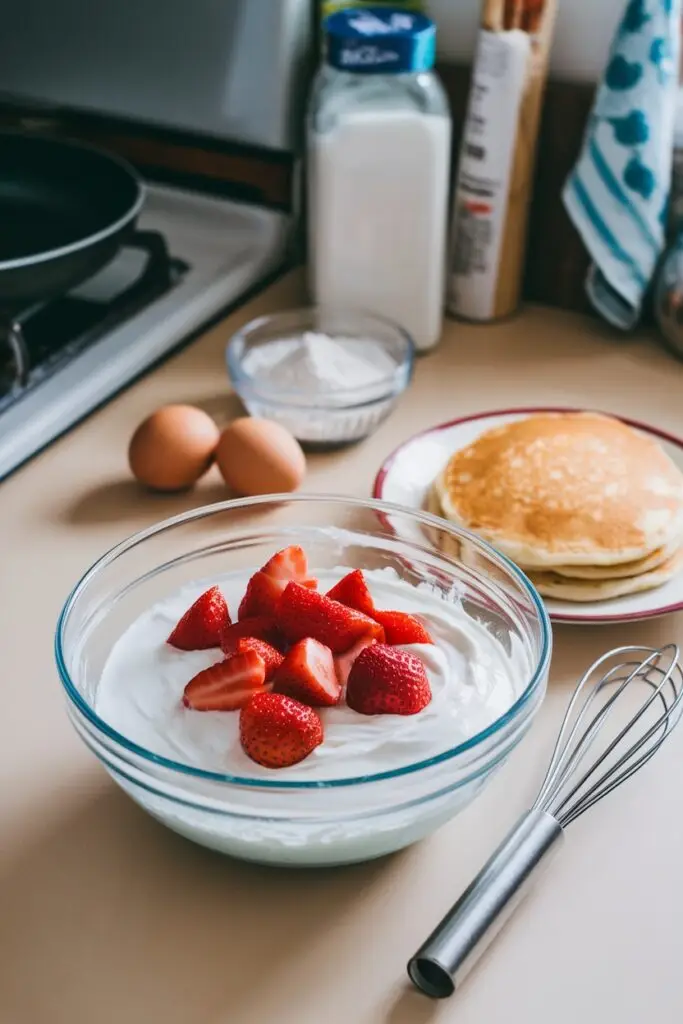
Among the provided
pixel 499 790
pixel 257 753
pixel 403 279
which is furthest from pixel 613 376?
pixel 257 753

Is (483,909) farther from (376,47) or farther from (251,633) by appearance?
(376,47)

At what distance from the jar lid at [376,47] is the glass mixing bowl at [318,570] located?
0.45 m

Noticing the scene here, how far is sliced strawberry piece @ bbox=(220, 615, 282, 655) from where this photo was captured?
26.5 inches

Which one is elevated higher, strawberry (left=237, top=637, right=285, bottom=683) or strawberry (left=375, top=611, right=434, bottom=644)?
strawberry (left=237, top=637, right=285, bottom=683)

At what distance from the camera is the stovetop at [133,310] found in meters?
1.04

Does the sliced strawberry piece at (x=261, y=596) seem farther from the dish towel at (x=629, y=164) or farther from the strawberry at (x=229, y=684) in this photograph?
the dish towel at (x=629, y=164)

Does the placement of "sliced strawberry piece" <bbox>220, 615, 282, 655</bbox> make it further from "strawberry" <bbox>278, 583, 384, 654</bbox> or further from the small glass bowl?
the small glass bowl

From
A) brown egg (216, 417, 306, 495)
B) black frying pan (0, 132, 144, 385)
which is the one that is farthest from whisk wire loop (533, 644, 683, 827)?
black frying pan (0, 132, 144, 385)

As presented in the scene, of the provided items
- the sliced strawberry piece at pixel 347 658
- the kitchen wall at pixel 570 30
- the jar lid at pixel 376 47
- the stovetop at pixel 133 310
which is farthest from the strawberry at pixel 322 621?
the kitchen wall at pixel 570 30

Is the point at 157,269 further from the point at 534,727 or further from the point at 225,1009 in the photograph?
the point at 225,1009

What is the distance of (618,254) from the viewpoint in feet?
3.87

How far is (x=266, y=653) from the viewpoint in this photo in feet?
2.13

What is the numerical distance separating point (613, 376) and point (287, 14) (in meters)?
0.48

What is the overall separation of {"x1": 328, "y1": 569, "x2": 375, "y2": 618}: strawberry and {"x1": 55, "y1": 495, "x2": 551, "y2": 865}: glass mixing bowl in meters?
0.08
